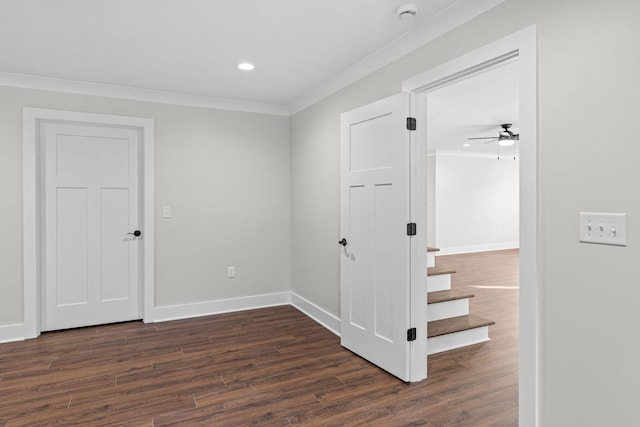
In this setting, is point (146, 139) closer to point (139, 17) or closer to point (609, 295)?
point (139, 17)

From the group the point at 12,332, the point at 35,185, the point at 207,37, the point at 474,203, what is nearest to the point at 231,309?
the point at 12,332

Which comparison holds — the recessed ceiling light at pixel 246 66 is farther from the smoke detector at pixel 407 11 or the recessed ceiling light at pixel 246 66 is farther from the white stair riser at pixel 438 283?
the white stair riser at pixel 438 283

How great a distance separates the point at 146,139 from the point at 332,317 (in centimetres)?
265

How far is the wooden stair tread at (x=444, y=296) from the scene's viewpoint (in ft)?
11.0

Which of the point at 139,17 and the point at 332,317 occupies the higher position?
the point at 139,17

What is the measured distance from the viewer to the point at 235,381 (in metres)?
2.67

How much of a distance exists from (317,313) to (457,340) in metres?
1.42

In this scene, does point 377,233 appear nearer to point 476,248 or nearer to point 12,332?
point 12,332

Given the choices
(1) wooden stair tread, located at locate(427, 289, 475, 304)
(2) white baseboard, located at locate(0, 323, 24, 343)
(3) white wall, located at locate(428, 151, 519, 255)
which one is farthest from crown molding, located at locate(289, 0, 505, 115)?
(3) white wall, located at locate(428, 151, 519, 255)

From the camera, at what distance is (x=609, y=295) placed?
61.2 inches

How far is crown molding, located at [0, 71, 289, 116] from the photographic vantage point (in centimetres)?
347

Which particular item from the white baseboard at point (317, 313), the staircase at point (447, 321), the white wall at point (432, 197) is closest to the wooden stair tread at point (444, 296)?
the staircase at point (447, 321)

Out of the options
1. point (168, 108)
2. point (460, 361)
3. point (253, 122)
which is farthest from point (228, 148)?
point (460, 361)

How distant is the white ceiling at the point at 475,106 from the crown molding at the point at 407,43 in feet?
1.36
